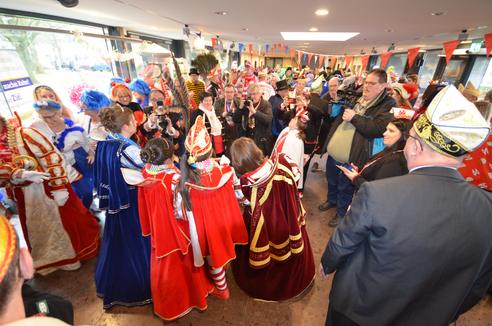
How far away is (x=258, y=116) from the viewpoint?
3.58 m

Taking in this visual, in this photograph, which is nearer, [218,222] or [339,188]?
[218,222]

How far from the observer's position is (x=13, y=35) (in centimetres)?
361

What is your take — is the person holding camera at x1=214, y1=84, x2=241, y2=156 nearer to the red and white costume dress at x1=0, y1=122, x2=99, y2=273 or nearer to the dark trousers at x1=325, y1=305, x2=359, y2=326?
the red and white costume dress at x1=0, y1=122, x2=99, y2=273

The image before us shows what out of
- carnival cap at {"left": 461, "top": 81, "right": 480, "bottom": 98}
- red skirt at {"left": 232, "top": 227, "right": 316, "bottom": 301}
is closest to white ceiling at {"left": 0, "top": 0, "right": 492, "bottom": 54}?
carnival cap at {"left": 461, "top": 81, "right": 480, "bottom": 98}

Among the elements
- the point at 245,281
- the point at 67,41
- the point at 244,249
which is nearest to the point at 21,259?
the point at 244,249

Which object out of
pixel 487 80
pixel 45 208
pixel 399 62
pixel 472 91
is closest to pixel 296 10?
pixel 472 91

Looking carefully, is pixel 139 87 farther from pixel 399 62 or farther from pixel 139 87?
pixel 399 62

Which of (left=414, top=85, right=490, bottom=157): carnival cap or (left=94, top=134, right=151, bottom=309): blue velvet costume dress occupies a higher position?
(left=414, top=85, right=490, bottom=157): carnival cap

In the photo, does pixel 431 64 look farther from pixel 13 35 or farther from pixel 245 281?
pixel 13 35

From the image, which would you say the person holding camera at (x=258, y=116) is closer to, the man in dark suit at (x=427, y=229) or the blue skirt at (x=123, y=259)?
the blue skirt at (x=123, y=259)

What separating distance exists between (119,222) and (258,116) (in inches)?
99.8

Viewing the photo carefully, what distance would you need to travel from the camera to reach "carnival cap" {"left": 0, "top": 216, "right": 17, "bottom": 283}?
48 centimetres

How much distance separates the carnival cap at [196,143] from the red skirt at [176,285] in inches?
33.2

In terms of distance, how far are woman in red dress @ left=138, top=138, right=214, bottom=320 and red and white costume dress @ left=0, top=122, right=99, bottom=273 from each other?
1.10 metres
